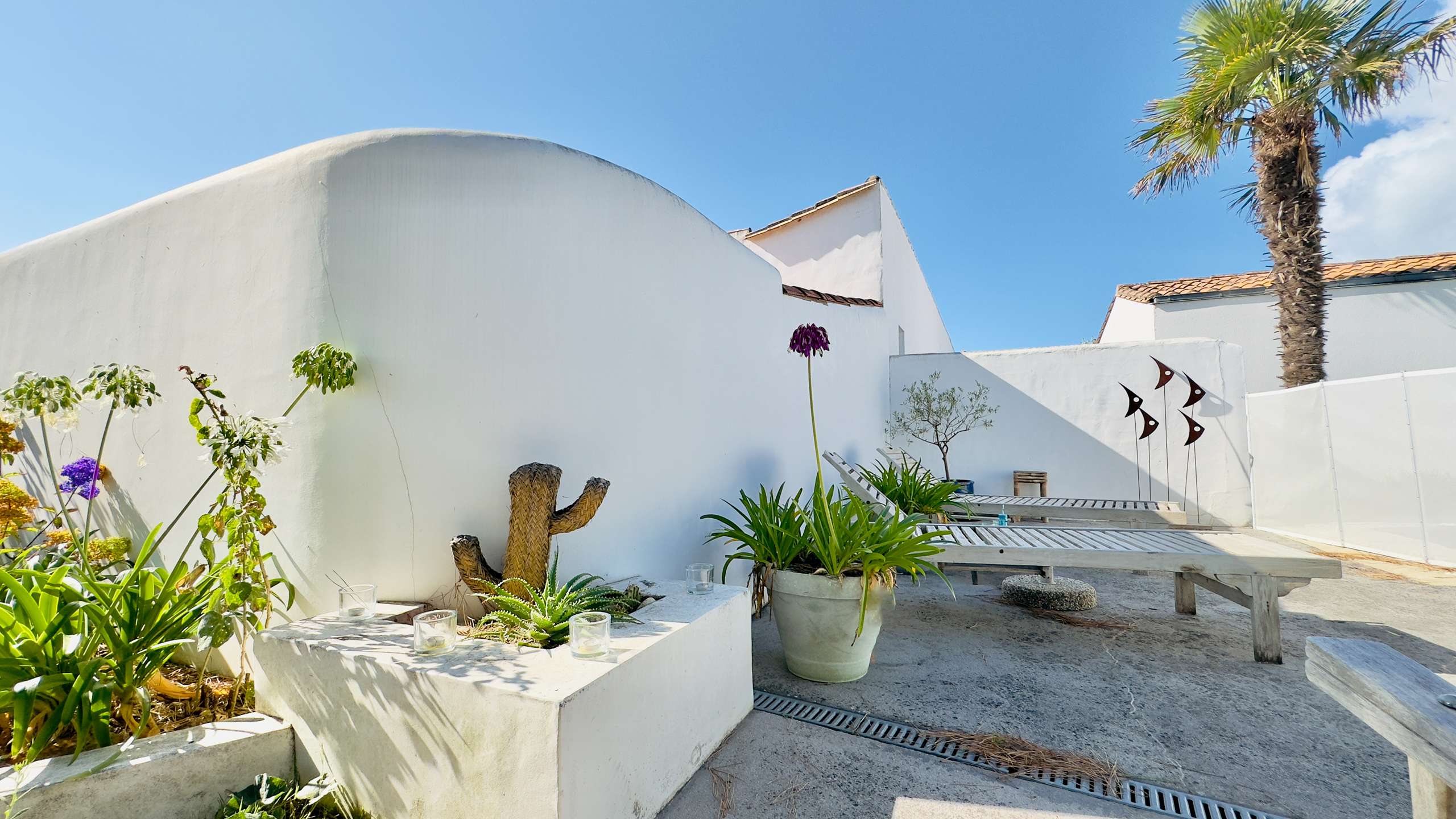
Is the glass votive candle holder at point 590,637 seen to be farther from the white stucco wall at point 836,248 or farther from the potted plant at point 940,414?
the potted plant at point 940,414

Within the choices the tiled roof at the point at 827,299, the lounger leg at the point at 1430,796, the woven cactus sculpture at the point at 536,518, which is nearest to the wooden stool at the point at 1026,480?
the tiled roof at the point at 827,299

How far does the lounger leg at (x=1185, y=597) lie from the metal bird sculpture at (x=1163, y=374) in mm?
4721

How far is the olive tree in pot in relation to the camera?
9.22ft

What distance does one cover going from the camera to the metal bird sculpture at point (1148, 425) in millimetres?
7691

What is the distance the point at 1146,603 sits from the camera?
429 cm

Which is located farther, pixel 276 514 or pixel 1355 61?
pixel 1355 61

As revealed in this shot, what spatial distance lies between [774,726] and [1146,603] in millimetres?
3491

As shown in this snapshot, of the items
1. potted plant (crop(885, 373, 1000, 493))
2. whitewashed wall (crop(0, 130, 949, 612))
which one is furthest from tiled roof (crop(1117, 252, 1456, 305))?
whitewashed wall (crop(0, 130, 949, 612))

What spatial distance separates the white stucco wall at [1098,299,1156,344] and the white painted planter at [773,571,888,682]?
385 inches

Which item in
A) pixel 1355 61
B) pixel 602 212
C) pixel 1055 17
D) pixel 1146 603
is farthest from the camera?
pixel 1355 61

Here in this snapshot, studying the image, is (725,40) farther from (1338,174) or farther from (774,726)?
(1338,174)

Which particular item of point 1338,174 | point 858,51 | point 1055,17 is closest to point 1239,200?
point 1338,174

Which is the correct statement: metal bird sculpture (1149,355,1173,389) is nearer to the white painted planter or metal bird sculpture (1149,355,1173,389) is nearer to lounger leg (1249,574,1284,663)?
lounger leg (1249,574,1284,663)

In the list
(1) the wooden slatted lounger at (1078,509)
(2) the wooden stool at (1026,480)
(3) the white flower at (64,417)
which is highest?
(3) the white flower at (64,417)
